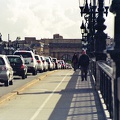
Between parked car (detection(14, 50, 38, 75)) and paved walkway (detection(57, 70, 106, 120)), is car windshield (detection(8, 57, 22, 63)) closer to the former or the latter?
parked car (detection(14, 50, 38, 75))

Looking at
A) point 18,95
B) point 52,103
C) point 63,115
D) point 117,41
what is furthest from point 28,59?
point 117,41

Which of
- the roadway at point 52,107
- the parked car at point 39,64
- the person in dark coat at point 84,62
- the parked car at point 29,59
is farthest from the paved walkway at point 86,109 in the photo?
the parked car at point 39,64

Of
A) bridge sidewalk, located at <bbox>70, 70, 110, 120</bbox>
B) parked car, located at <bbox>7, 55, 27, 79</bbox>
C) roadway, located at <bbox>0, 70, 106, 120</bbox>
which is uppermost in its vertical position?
parked car, located at <bbox>7, 55, 27, 79</bbox>

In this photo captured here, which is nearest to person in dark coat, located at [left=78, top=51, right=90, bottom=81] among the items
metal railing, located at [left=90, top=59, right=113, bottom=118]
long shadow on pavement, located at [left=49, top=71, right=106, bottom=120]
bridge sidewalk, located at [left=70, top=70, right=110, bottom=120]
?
metal railing, located at [left=90, top=59, right=113, bottom=118]

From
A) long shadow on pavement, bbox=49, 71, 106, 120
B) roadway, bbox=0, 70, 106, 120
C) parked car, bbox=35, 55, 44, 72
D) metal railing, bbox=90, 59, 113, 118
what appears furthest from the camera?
parked car, bbox=35, 55, 44, 72

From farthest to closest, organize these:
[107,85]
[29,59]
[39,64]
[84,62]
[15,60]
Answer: [39,64]
[29,59]
[15,60]
[84,62]
[107,85]

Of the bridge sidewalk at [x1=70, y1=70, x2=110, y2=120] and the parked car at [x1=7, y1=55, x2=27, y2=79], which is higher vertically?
the parked car at [x1=7, y1=55, x2=27, y2=79]

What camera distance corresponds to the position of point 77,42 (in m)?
166

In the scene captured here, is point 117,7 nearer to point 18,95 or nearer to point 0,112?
point 0,112

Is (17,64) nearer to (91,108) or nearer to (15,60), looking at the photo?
(15,60)

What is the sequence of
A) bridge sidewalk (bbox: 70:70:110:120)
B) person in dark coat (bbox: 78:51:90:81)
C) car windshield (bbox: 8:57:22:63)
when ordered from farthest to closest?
1. car windshield (bbox: 8:57:22:63)
2. person in dark coat (bbox: 78:51:90:81)
3. bridge sidewalk (bbox: 70:70:110:120)

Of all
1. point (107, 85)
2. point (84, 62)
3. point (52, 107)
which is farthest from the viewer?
point (84, 62)

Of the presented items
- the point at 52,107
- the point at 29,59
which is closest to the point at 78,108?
the point at 52,107

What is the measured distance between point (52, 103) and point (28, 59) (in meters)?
24.6
